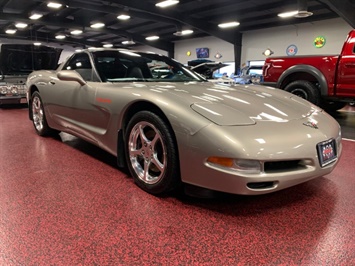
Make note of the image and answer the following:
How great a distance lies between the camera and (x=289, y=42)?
14570 millimetres

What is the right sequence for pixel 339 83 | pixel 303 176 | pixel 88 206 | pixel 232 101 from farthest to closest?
pixel 339 83, pixel 232 101, pixel 88 206, pixel 303 176

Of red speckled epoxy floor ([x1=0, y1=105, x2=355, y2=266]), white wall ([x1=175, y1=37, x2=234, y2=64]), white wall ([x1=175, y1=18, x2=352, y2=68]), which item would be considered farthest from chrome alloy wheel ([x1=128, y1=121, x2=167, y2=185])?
white wall ([x1=175, y1=37, x2=234, y2=64])

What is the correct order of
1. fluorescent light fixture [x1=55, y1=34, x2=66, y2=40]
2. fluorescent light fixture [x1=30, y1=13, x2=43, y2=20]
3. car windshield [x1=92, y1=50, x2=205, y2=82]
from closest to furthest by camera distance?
car windshield [x1=92, y1=50, x2=205, y2=82] < fluorescent light fixture [x1=30, y1=13, x2=43, y2=20] < fluorescent light fixture [x1=55, y1=34, x2=66, y2=40]

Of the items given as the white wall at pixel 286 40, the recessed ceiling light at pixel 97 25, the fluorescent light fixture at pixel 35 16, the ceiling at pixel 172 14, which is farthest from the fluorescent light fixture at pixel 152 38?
the fluorescent light fixture at pixel 35 16

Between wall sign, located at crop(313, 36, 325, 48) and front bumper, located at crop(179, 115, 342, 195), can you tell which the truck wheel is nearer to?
front bumper, located at crop(179, 115, 342, 195)

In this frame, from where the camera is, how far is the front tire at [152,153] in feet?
6.45

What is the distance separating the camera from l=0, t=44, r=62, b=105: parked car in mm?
6941

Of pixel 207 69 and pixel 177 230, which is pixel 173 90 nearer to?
pixel 177 230

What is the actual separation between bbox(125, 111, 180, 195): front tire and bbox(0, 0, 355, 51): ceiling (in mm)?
9273

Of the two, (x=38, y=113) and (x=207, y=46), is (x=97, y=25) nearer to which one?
(x=207, y=46)

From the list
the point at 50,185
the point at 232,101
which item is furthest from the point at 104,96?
the point at 232,101

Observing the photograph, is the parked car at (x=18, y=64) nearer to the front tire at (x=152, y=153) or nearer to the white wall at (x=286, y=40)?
the front tire at (x=152, y=153)

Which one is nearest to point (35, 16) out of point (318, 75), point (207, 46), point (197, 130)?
point (207, 46)

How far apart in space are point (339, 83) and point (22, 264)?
18.4 feet
